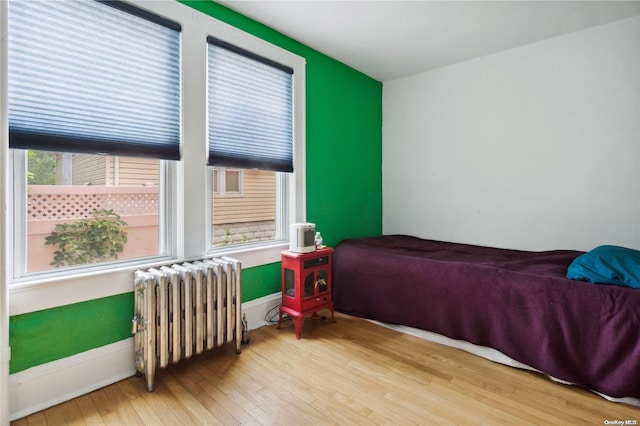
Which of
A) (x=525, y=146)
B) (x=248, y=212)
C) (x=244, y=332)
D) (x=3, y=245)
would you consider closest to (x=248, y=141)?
(x=248, y=212)

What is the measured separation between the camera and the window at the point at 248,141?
8.34 ft

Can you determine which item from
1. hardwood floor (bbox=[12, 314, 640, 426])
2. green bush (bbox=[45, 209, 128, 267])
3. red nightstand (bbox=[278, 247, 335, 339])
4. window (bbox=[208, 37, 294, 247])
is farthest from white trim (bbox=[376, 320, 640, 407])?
green bush (bbox=[45, 209, 128, 267])

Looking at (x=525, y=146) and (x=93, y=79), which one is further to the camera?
(x=525, y=146)

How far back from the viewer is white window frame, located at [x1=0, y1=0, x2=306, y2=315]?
177cm

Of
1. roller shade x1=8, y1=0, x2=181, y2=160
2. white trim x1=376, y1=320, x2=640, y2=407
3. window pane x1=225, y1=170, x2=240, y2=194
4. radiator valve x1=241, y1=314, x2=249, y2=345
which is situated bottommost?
white trim x1=376, y1=320, x2=640, y2=407

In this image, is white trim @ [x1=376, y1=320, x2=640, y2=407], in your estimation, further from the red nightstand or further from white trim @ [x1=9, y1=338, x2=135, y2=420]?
white trim @ [x1=9, y1=338, x2=135, y2=420]

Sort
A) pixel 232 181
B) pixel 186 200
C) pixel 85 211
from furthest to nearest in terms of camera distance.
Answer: pixel 232 181, pixel 186 200, pixel 85 211

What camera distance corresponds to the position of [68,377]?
6.00 ft

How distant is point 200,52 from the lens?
2.37 metres

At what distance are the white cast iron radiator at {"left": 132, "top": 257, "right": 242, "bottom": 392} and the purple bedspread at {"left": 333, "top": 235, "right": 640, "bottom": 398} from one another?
1254mm

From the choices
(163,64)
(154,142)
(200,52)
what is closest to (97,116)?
(154,142)

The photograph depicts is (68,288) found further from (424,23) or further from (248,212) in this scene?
(424,23)

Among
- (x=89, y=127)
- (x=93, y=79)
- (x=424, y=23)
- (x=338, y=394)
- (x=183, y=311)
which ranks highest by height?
(x=424, y=23)

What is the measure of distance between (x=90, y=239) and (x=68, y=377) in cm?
81
